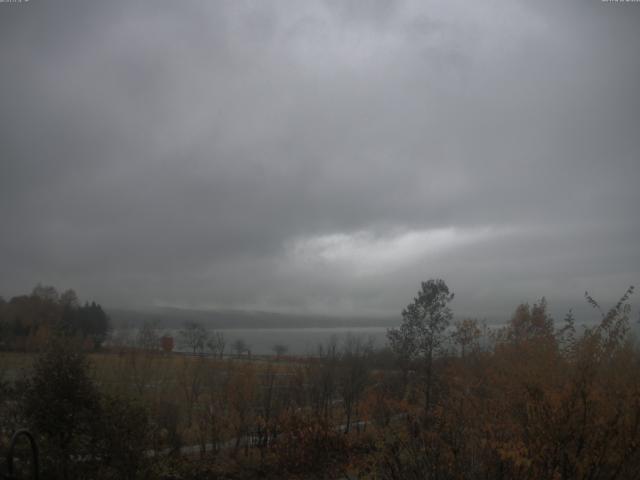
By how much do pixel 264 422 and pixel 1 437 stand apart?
8928mm

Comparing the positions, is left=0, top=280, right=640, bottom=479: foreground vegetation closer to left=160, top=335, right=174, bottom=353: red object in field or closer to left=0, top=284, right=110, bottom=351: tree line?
left=0, top=284, right=110, bottom=351: tree line

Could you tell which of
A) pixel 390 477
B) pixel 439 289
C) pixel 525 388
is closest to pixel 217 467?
pixel 390 477

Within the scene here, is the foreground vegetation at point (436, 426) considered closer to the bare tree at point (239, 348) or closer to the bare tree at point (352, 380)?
the bare tree at point (352, 380)

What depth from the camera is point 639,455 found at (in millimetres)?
7500

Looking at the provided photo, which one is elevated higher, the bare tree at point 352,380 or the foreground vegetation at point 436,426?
the foreground vegetation at point 436,426

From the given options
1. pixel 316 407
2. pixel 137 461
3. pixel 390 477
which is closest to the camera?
pixel 390 477

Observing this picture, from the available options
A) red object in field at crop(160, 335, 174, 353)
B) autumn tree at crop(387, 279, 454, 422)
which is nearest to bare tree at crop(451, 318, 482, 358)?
autumn tree at crop(387, 279, 454, 422)

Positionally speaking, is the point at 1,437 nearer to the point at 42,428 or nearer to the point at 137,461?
the point at 42,428

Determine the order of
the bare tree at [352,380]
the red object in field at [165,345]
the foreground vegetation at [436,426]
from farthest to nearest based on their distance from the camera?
the red object in field at [165,345]
the bare tree at [352,380]
the foreground vegetation at [436,426]

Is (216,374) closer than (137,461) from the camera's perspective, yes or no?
No

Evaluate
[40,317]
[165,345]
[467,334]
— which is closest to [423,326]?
[467,334]

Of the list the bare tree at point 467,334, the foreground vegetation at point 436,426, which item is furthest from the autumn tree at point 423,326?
the foreground vegetation at point 436,426

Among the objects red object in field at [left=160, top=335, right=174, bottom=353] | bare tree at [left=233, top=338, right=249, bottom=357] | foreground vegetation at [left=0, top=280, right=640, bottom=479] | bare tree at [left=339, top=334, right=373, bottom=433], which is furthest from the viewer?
red object in field at [left=160, top=335, right=174, bottom=353]

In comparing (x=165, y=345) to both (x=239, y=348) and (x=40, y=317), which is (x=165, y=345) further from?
(x=40, y=317)
